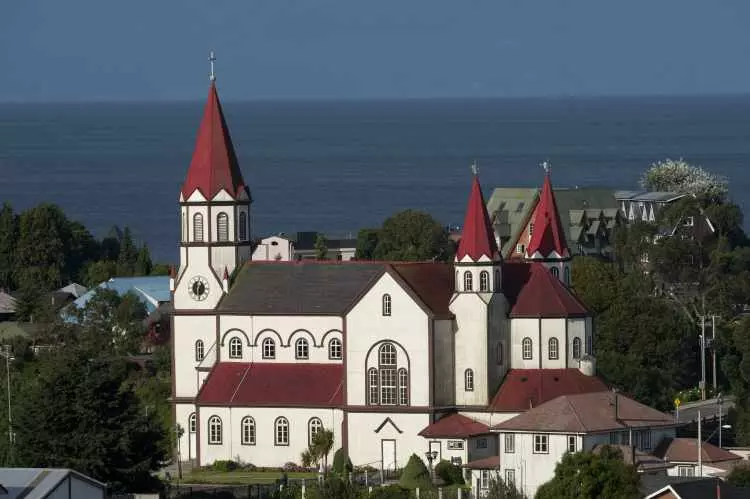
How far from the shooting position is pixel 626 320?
89.6 metres

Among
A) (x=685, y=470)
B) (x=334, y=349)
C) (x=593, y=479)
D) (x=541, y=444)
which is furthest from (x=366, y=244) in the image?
(x=593, y=479)

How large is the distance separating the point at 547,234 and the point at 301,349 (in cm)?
870

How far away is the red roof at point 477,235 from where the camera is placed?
76438 millimetres

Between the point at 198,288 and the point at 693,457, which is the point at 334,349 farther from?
the point at 693,457

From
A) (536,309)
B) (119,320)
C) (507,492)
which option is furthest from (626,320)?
(507,492)

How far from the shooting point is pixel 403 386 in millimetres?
76938

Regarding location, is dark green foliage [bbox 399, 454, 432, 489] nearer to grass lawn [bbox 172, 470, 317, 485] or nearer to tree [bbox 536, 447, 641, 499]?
grass lawn [bbox 172, 470, 317, 485]

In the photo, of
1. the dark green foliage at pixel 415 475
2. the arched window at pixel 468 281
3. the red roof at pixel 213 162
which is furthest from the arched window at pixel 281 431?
the red roof at pixel 213 162

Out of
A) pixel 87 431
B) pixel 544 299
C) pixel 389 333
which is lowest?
pixel 87 431

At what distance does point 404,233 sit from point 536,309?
34.8m

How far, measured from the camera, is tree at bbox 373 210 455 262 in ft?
356

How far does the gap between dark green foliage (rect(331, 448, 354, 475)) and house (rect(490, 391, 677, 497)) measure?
5.22 m

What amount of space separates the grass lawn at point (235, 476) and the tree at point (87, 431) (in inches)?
290

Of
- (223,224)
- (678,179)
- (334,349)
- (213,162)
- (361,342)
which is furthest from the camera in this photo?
(678,179)
